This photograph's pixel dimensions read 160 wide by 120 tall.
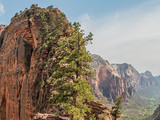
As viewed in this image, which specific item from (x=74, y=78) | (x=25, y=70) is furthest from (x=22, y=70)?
(x=74, y=78)

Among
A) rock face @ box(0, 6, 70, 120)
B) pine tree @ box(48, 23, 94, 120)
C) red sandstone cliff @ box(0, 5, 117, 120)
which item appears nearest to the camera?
pine tree @ box(48, 23, 94, 120)

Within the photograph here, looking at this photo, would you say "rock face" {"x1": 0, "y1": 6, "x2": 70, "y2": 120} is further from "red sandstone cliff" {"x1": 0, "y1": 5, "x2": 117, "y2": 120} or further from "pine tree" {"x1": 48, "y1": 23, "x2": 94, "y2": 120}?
"pine tree" {"x1": 48, "y1": 23, "x2": 94, "y2": 120}

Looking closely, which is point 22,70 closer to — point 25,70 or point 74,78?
point 25,70

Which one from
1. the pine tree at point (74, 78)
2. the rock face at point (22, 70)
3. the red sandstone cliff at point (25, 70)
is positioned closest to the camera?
the pine tree at point (74, 78)

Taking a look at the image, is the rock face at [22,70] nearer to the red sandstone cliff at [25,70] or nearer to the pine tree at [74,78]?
the red sandstone cliff at [25,70]

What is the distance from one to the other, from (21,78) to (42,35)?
1272cm

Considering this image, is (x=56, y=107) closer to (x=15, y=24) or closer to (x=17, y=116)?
(x=17, y=116)

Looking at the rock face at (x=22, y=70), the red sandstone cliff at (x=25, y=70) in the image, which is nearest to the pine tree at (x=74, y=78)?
the red sandstone cliff at (x=25, y=70)

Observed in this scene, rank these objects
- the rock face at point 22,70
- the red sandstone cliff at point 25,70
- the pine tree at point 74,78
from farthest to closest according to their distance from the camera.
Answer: the rock face at point 22,70 < the red sandstone cliff at point 25,70 < the pine tree at point 74,78

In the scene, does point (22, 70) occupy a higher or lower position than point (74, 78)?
higher

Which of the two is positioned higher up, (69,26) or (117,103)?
(69,26)

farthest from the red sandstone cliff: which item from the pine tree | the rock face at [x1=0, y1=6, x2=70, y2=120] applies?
the pine tree

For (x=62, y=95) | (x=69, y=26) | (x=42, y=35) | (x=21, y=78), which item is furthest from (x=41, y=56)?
(x=62, y=95)

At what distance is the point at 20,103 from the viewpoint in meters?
33.2
